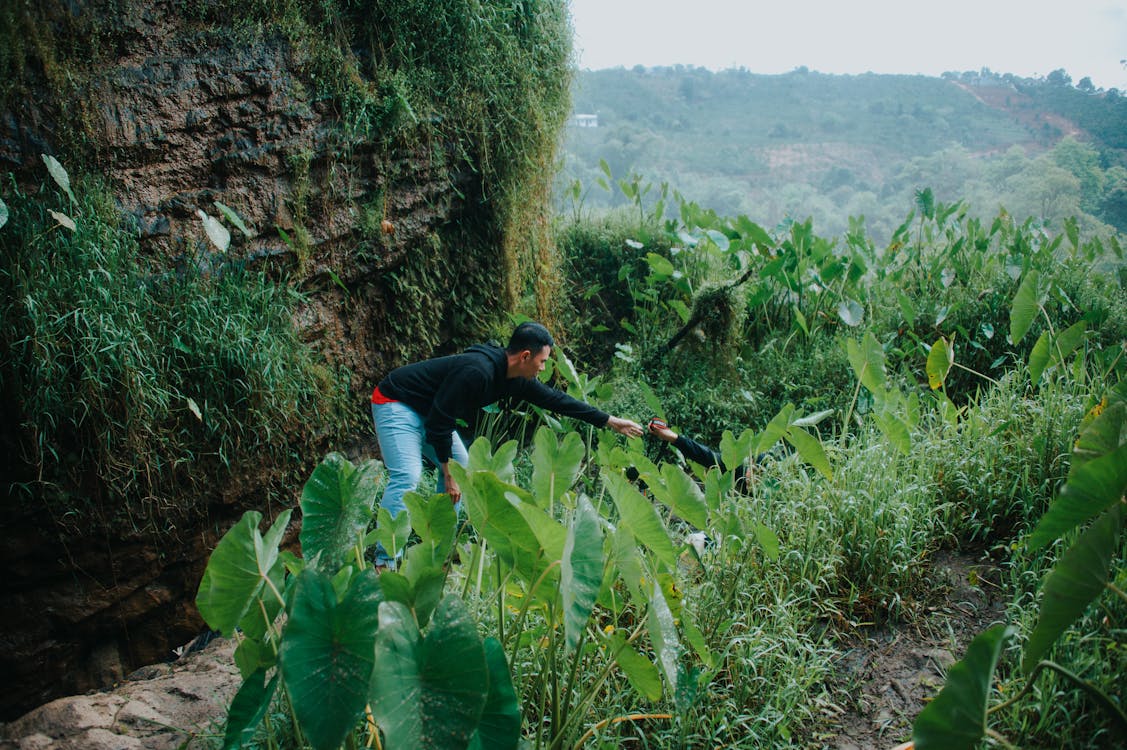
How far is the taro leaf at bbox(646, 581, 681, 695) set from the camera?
117cm

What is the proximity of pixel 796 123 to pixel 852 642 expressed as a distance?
241 inches

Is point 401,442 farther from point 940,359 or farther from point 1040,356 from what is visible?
point 1040,356

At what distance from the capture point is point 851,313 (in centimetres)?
402

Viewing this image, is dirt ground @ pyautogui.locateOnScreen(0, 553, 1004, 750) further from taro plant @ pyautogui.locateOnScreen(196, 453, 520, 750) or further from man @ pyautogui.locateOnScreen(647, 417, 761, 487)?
man @ pyautogui.locateOnScreen(647, 417, 761, 487)

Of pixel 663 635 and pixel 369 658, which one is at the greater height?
pixel 369 658

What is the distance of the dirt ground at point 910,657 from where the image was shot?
1653 mm

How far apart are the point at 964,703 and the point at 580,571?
0.55m

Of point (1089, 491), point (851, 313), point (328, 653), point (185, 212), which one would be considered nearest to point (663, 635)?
point (328, 653)

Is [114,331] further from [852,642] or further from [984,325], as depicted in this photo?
[984,325]

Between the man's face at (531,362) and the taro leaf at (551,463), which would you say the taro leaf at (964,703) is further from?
the man's face at (531,362)

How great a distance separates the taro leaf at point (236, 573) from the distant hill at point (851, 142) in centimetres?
379

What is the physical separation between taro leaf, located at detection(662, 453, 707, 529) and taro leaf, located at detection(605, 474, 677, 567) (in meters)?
0.21

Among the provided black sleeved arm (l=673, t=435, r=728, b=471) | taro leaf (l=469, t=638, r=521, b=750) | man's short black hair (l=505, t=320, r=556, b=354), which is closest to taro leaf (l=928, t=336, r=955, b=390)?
black sleeved arm (l=673, t=435, r=728, b=471)

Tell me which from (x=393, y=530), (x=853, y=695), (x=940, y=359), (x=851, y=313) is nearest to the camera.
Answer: (x=393, y=530)
